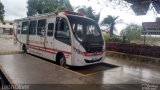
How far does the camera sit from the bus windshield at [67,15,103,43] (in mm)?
9539

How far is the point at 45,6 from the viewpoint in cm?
3416

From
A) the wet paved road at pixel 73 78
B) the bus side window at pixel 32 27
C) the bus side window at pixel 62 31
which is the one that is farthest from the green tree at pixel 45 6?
the wet paved road at pixel 73 78

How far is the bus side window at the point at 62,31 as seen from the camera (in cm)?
955

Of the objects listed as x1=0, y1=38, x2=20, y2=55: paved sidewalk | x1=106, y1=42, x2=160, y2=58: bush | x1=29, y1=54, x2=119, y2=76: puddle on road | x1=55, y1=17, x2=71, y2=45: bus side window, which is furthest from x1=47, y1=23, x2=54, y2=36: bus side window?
x1=106, y1=42, x2=160, y2=58: bush

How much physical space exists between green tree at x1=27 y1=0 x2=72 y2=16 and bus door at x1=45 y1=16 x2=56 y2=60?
22.6 metres

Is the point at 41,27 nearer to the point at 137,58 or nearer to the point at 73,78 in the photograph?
the point at 73,78

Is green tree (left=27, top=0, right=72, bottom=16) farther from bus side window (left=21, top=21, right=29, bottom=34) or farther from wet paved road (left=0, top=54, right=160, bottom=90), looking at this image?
wet paved road (left=0, top=54, right=160, bottom=90)

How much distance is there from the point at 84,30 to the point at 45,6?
25866 millimetres

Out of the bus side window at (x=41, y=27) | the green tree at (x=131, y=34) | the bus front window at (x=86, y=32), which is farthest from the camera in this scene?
the green tree at (x=131, y=34)

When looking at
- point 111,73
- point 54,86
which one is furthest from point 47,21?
point 54,86

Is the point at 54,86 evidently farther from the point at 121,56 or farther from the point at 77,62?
the point at 121,56

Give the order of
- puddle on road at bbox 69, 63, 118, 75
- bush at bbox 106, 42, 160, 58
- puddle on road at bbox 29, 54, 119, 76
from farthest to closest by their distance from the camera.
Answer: bush at bbox 106, 42, 160, 58 < puddle on road at bbox 69, 63, 118, 75 < puddle on road at bbox 29, 54, 119, 76

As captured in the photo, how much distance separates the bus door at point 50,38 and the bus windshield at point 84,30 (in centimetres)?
152

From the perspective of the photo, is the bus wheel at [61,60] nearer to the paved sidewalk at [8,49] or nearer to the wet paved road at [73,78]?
the wet paved road at [73,78]
